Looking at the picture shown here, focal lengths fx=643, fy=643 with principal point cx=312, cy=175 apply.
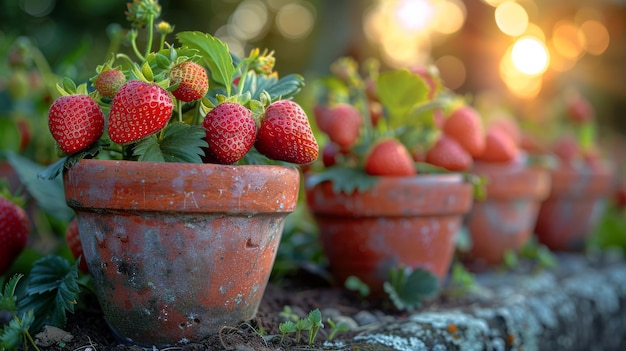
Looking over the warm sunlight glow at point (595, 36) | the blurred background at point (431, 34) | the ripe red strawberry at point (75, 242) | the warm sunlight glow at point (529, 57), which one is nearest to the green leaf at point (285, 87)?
the ripe red strawberry at point (75, 242)

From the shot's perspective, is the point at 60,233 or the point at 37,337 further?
the point at 60,233

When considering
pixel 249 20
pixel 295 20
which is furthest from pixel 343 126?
pixel 295 20

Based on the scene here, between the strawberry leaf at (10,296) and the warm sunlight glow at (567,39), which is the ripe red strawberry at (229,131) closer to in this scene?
the strawberry leaf at (10,296)

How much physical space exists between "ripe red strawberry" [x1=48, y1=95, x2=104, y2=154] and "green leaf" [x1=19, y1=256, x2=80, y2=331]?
27cm

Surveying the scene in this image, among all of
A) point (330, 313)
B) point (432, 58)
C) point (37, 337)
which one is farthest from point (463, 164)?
point (432, 58)

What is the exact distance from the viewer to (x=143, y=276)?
1.19 meters

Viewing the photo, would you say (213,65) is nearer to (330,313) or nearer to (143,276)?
(143,276)

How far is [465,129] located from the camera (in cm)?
211

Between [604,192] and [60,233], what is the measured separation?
250 centimetres

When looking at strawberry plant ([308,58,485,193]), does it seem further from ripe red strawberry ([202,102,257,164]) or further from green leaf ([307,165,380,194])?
ripe red strawberry ([202,102,257,164])

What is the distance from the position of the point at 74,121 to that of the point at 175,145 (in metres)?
0.18

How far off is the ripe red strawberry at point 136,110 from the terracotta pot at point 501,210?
5.05 feet

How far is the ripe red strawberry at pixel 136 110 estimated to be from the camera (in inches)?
44.3

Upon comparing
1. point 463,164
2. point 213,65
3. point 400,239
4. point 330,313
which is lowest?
point 330,313
